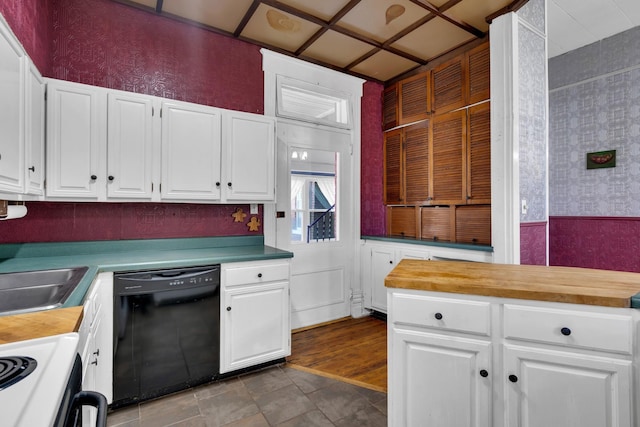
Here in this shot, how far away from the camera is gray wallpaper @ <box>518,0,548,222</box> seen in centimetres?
260

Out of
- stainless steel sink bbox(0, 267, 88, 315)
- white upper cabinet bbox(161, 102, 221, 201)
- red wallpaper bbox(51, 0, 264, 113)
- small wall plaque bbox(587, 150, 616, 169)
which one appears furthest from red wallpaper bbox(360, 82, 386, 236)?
stainless steel sink bbox(0, 267, 88, 315)

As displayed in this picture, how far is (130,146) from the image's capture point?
88.4 inches

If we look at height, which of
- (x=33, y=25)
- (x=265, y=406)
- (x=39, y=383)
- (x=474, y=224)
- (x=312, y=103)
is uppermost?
(x=312, y=103)

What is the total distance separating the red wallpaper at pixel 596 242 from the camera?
3.30 metres

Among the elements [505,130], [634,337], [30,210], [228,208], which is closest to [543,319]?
[634,337]

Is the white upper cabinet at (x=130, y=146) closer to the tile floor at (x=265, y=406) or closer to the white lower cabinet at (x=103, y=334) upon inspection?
the white lower cabinet at (x=103, y=334)

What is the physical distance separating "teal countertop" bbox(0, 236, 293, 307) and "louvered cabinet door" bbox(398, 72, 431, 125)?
87.7 inches

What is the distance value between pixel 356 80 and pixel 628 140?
293 cm

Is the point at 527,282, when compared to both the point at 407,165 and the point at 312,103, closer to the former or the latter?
the point at 407,165

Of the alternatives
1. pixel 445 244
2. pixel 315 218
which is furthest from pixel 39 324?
pixel 445 244

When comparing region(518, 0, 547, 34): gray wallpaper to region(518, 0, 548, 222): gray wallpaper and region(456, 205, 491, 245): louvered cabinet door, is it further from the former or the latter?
region(456, 205, 491, 245): louvered cabinet door

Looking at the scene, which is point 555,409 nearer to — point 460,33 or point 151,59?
point 460,33

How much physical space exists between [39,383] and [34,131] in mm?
1707

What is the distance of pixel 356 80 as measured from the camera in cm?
377
